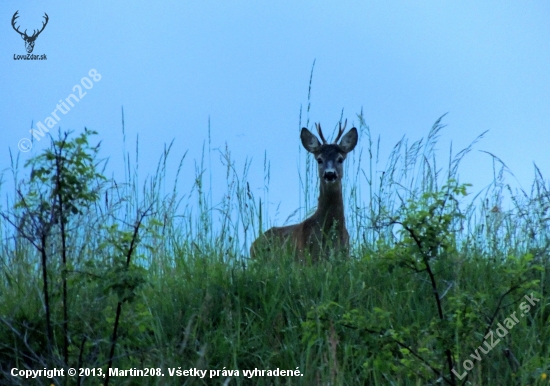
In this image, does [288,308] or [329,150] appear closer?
[288,308]

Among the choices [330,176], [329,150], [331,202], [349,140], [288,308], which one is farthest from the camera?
[349,140]

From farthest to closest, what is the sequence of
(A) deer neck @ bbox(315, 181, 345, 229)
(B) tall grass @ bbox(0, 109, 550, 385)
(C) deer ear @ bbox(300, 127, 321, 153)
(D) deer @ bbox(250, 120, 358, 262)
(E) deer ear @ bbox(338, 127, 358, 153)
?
(E) deer ear @ bbox(338, 127, 358, 153) < (C) deer ear @ bbox(300, 127, 321, 153) < (A) deer neck @ bbox(315, 181, 345, 229) < (D) deer @ bbox(250, 120, 358, 262) < (B) tall grass @ bbox(0, 109, 550, 385)

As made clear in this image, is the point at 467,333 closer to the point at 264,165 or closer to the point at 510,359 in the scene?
→ the point at 510,359

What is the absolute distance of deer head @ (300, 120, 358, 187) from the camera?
8.23 metres

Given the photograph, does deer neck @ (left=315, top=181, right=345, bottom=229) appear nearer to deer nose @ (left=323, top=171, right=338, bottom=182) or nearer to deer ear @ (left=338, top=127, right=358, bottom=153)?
deer nose @ (left=323, top=171, right=338, bottom=182)

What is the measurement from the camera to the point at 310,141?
8.59 meters

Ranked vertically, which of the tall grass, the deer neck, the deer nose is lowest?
the tall grass

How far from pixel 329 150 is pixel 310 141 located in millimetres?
262

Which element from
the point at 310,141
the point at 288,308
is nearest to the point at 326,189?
the point at 310,141

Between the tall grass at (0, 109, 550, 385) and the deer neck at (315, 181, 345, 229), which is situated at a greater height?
the deer neck at (315, 181, 345, 229)

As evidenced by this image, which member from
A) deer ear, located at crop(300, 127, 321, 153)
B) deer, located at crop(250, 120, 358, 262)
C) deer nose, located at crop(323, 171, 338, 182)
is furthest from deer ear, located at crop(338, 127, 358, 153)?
deer nose, located at crop(323, 171, 338, 182)

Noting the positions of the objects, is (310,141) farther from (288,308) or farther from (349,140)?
(288,308)

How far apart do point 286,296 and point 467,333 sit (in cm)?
150

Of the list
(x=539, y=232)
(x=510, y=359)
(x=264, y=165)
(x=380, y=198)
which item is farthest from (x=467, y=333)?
(x=264, y=165)
